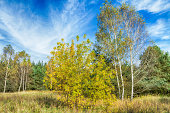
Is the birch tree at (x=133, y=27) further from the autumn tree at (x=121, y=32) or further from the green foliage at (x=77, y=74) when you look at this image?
the green foliage at (x=77, y=74)

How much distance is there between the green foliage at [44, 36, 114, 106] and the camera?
Answer: 5527mm

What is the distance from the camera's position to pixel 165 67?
595 inches

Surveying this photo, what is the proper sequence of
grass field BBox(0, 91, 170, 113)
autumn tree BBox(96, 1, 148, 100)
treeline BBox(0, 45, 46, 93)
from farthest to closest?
treeline BBox(0, 45, 46, 93), autumn tree BBox(96, 1, 148, 100), grass field BBox(0, 91, 170, 113)

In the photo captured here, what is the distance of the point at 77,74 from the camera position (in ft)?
18.9

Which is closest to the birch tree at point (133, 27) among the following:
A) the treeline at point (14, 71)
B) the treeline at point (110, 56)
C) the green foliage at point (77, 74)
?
the treeline at point (110, 56)

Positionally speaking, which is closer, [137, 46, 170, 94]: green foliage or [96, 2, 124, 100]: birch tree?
[96, 2, 124, 100]: birch tree

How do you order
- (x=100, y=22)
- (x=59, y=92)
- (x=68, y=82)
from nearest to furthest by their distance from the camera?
(x=68, y=82)
(x=59, y=92)
(x=100, y=22)

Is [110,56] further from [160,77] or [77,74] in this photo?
[160,77]

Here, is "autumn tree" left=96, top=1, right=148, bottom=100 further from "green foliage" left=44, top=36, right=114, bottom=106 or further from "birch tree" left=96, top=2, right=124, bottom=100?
"green foliage" left=44, top=36, right=114, bottom=106

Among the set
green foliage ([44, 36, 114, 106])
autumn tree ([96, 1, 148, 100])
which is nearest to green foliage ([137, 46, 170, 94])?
autumn tree ([96, 1, 148, 100])

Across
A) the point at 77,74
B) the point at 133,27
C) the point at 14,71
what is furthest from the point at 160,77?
the point at 14,71

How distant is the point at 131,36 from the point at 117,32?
4.66 feet

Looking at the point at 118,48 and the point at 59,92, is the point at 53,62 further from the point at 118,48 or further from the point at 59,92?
the point at 118,48

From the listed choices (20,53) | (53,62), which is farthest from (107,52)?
(20,53)
